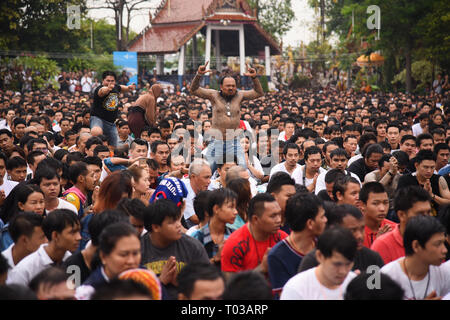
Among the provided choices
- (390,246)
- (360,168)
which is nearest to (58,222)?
(390,246)

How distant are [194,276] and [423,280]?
1644 mm

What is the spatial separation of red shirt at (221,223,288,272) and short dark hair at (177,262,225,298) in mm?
1115

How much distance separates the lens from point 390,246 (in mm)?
4465

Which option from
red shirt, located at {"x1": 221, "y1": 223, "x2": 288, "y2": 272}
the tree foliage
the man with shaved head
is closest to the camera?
red shirt, located at {"x1": 221, "y1": 223, "x2": 288, "y2": 272}

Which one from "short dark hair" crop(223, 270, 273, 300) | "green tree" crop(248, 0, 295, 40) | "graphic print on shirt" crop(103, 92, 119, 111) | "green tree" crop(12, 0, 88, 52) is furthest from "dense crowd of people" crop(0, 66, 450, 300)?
"green tree" crop(248, 0, 295, 40)

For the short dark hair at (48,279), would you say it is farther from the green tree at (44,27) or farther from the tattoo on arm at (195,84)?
the green tree at (44,27)

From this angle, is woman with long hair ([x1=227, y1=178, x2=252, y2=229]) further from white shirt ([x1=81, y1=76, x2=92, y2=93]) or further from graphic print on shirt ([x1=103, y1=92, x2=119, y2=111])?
white shirt ([x1=81, y1=76, x2=92, y2=93])

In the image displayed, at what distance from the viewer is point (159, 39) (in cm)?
3394

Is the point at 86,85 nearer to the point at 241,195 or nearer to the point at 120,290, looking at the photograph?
the point at 241,195

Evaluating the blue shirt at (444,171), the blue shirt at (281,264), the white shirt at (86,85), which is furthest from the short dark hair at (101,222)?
the white shirt at (86,85)

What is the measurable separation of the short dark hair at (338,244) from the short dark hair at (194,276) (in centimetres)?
70

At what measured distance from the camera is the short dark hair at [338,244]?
11.3ft

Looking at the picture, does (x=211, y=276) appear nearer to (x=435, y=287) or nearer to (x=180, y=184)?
(x=435, y=287)

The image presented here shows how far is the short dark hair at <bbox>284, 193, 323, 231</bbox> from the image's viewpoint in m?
4.23
